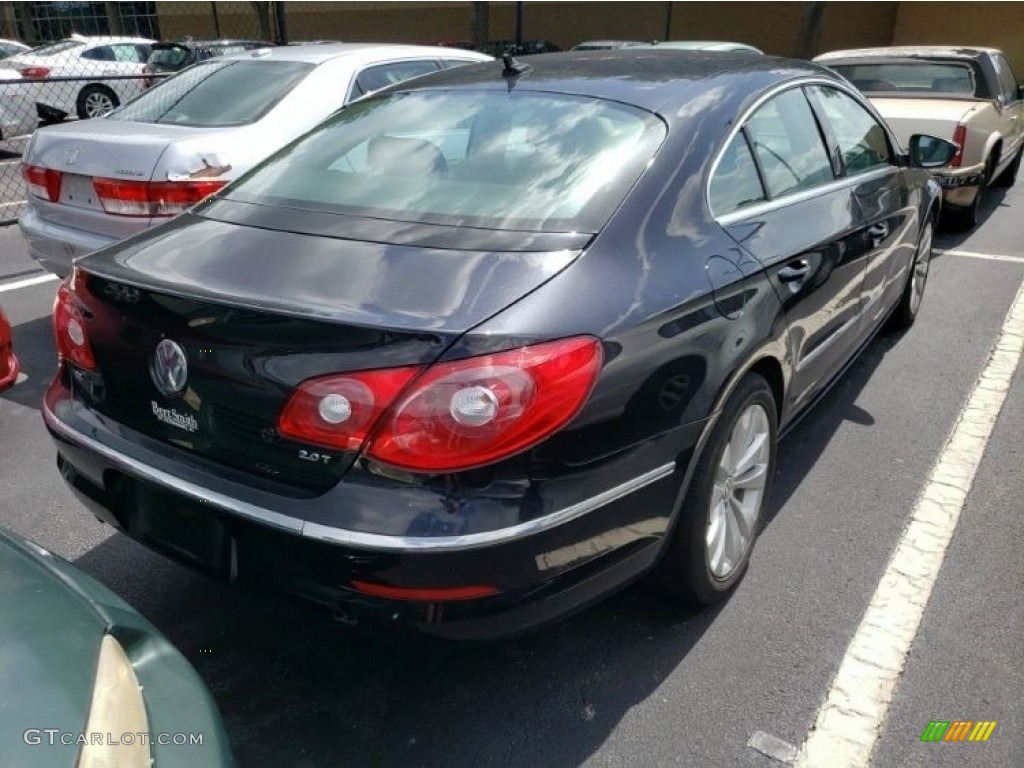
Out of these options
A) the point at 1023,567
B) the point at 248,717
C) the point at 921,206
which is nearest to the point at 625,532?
the point at 248,717

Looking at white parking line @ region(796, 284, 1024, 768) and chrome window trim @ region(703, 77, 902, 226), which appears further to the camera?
chrome window trim @ region(703, 77, 902, 226)

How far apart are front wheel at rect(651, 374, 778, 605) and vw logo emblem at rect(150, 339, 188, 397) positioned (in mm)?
1331

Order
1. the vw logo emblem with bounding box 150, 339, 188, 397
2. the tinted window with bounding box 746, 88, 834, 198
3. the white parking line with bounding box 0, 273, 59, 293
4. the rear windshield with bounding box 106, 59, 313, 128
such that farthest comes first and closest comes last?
1. the white parking line with bounding box 0, 273, 59, 293
2. the rear windshield with bounding box 106, 59, 313, 128
3. the tinted window with bounding box 746, 88, 834, 198
4. the vw logo emblem with bounding box 150, 339, 188, 397

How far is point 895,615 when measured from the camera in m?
2.65

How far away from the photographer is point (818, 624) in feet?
8.60

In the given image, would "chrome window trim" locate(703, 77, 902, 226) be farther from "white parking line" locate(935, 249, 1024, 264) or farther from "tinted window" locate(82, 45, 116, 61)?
"tinted window" locate(82, 45, 116, 61)

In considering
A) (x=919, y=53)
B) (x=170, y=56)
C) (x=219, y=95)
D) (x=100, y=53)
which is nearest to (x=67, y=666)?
(x=219, y=95)

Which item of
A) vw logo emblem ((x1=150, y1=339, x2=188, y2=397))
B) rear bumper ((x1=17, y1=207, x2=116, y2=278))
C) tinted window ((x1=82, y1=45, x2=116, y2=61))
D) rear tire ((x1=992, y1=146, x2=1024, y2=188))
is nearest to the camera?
vw logo emblem ((x1=150, y1=339, x2=188, y2=397))

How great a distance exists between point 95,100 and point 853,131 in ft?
42.1

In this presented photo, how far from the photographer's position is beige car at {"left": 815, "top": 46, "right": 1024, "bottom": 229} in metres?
6.84

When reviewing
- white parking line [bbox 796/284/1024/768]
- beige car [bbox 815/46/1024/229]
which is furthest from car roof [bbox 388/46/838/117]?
beige car [bbox 815/46/1024/229]

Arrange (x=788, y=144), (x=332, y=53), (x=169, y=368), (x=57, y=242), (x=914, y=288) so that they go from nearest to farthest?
(x=169, y=368) < (x=788, y=144) < (x=57, y=242) < (x=914, y=288) < (x=332, y=53)

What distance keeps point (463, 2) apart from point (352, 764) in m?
29.4

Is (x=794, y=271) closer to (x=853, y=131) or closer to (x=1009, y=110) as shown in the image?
(x=853, y=131)
